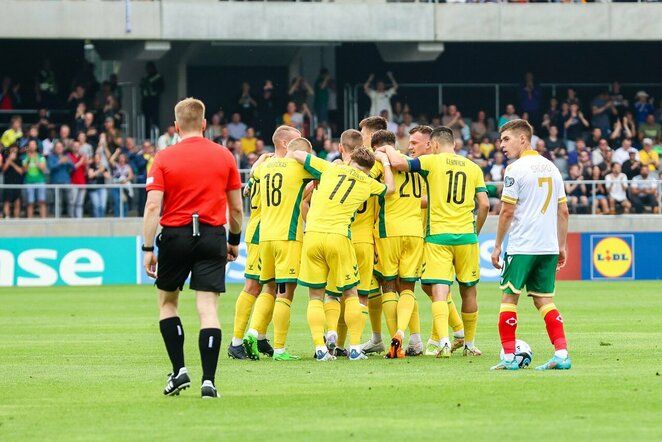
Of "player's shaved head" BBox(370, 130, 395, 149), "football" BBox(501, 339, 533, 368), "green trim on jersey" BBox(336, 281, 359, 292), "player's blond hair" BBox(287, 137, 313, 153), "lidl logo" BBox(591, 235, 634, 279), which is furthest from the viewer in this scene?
"lidl logo" BBox(591, 235, 634, 279)

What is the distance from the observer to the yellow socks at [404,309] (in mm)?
13641

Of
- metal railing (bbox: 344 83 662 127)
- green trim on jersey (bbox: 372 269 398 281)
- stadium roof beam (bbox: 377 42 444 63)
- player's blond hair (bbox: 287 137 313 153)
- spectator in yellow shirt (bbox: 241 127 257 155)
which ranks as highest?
stadium roof beam (bbox: 377 42 444 63)

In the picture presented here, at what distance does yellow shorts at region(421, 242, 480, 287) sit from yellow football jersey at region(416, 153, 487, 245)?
71mm

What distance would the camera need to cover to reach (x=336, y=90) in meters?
40.0

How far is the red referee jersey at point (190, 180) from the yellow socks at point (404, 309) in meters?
3.79

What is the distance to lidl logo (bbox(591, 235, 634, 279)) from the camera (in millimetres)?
30984

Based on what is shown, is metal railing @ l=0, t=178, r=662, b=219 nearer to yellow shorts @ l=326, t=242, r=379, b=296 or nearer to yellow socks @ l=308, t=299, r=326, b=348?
yellow shorts @ l=326, t=242, r=379, b=296

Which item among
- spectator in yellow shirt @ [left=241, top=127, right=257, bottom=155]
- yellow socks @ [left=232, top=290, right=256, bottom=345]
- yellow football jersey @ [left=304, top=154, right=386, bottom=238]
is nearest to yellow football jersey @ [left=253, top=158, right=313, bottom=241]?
yellow football jersey @ [left=304, top=154, right=386, bottom=238]

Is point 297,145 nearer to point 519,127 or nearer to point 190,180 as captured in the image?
point 519,127

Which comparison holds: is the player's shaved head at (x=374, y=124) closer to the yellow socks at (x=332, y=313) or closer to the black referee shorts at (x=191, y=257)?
the yellow socks at (x=332, y=313)

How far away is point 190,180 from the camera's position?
33.5 ft

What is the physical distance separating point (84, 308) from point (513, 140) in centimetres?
1242

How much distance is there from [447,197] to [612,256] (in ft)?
59.7

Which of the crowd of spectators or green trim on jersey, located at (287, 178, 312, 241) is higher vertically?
the crowd of spectators
